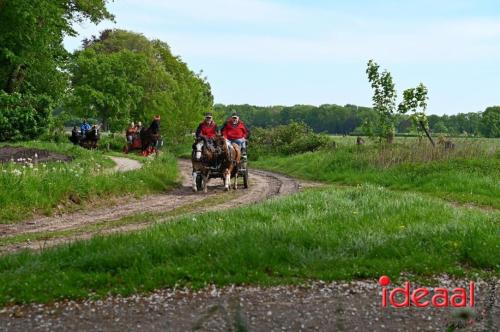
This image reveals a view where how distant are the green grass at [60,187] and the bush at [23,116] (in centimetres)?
1379

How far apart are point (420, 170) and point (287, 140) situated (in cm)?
2302

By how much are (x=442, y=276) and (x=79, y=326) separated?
A: 4265 millimetres

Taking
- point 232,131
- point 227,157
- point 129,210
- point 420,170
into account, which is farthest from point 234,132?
point 420,170

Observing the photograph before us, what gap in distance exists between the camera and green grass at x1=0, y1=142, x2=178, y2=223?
40.5 feet

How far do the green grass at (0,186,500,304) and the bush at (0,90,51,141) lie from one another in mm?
23603

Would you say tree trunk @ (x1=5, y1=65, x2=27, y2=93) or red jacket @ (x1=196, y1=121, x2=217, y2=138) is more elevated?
tree trunk @ (x1=5, y1=65, x2=27, y2=93)

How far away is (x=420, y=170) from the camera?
67.2 feet

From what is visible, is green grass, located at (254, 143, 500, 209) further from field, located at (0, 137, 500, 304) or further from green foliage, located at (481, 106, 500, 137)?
green foliage, located at (481, 106, 500, 137)

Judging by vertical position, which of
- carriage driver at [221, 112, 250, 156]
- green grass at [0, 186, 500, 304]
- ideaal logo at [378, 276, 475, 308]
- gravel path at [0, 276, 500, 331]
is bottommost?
gravel path at [0, 276, 500, 331]

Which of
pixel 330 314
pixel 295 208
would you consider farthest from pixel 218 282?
pixel 295 208

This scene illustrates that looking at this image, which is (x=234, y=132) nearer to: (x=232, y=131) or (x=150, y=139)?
(x=232, y=131)

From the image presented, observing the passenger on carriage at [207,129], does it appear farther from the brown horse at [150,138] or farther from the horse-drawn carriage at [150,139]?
the brown horse at [150,138]

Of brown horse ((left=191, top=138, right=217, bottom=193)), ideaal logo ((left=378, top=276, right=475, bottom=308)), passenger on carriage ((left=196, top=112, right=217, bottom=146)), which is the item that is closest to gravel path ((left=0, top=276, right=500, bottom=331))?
ideaal logo ((left=378, top=276, right=475, bottom=308))

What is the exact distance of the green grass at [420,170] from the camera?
56.4 feet
